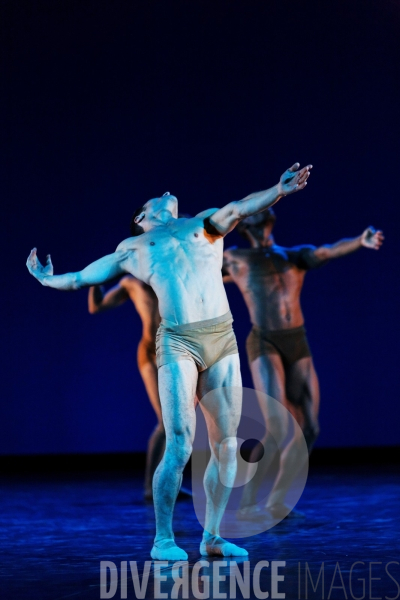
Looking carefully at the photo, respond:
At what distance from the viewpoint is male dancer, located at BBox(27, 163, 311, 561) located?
4148 mm

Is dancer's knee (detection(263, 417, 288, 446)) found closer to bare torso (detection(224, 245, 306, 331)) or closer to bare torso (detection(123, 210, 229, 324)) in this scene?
bare torso (detection(224, 245, 306, 331))

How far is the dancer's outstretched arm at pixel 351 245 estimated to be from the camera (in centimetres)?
530

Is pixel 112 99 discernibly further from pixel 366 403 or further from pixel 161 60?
pixel 366 403

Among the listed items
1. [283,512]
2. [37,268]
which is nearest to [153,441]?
[283,512]

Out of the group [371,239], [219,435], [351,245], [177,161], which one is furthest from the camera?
[177,161]

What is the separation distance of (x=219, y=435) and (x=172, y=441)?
0.24m

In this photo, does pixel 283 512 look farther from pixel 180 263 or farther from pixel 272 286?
pixel 180 263

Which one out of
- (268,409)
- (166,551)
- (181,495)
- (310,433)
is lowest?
(181,495)

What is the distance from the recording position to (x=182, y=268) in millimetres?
4301

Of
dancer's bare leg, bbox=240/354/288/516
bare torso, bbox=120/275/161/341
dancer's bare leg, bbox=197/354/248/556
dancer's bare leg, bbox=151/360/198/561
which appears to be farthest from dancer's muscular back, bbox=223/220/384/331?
dancer's bare leg, bbox=151/360/198/561

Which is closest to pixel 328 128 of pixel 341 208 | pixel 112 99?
pixel 341 208

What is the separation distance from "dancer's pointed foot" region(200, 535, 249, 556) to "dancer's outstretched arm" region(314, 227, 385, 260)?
1.98 metres

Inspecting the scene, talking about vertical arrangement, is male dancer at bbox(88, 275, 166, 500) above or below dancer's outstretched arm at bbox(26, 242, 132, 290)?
below

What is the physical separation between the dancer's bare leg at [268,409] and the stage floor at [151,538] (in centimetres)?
35
